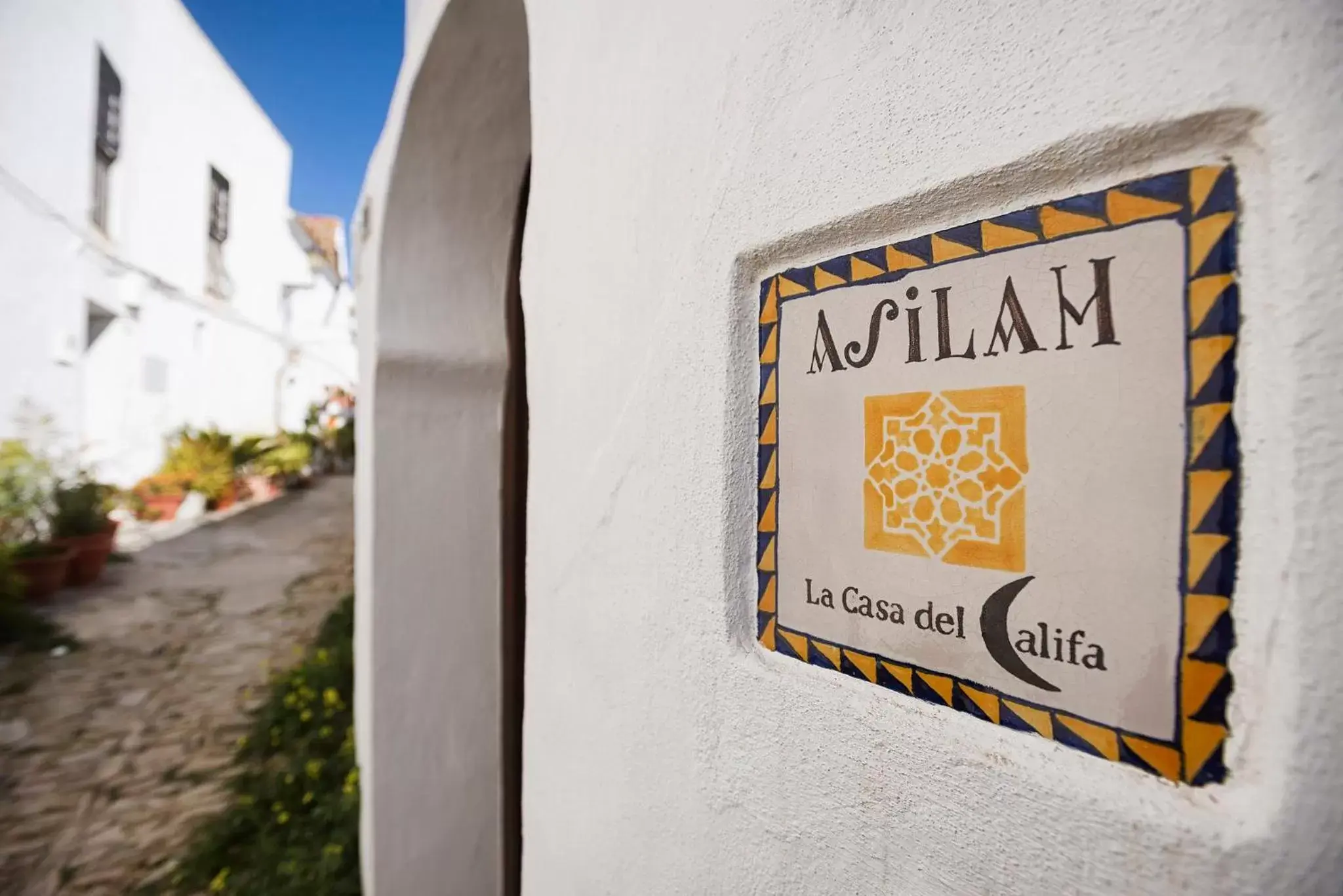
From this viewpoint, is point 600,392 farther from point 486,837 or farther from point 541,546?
point 486,837

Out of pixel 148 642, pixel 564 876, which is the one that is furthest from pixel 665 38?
pixel 148 642

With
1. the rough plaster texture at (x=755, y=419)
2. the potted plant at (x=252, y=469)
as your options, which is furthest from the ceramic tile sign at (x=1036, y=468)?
the potted plant at (x=252, y=469)

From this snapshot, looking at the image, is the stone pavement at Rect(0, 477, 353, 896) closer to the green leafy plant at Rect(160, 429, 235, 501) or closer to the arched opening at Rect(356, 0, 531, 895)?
the arched opening at Rect(356, 0, 531, 895)

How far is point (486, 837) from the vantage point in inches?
82.8

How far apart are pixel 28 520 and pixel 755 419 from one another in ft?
24.1

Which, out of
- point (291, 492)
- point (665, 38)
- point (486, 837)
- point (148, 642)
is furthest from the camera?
point (291, 492)

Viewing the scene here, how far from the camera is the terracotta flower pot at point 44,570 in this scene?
5.14 m

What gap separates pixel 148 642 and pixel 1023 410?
20.0ft

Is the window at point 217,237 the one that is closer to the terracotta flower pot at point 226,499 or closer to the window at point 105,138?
the window at point 105,138

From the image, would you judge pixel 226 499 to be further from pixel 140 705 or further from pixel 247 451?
pixel 140 705

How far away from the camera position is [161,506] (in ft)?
26.0

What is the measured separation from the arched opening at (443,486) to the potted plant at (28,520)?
201 inches

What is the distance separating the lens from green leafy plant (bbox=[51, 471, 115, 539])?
5.60 m

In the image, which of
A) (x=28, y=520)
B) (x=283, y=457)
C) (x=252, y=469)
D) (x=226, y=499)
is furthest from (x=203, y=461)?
(x=28, y=520)
